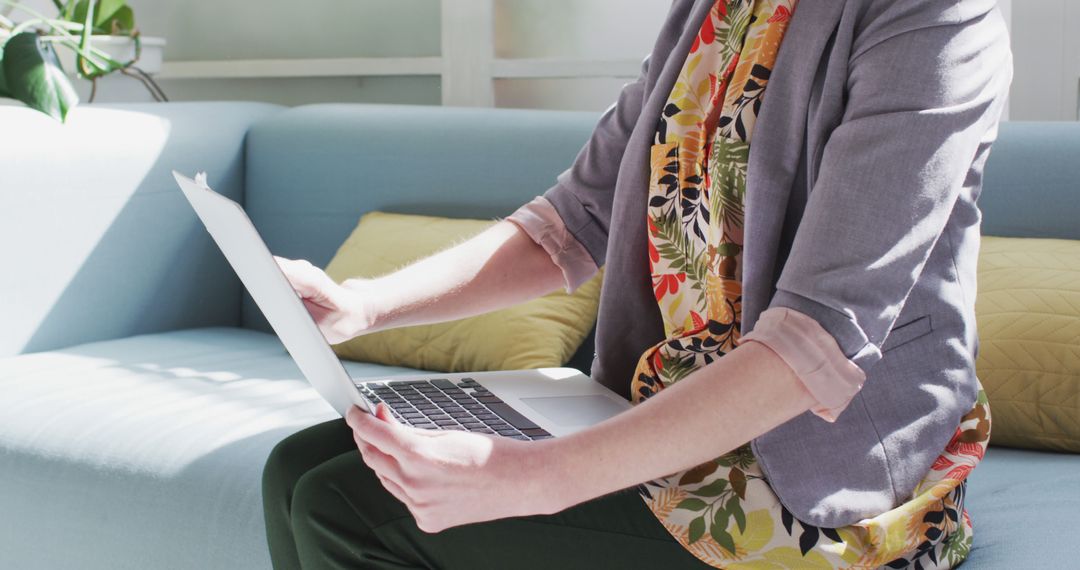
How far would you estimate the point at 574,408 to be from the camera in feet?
3.67

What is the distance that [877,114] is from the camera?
88 cm

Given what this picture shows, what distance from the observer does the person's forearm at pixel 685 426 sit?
34.0 inches

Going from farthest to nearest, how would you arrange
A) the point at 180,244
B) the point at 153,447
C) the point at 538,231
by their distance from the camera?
the point at 180,244 < the point at 153,447 < the point at 538,231

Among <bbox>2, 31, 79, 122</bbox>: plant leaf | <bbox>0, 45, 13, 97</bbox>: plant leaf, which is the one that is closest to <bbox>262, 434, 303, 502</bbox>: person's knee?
<bbox>2, 31, 79, 122</bbox>: plant leaf

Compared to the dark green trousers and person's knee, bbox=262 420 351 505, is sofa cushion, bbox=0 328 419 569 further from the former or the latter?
the dark green trousers

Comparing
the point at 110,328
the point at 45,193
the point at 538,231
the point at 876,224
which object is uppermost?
the point at 876,224

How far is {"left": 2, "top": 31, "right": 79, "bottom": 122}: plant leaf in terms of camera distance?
215cm

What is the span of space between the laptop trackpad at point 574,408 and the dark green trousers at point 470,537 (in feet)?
0.42

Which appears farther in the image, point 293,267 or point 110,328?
point 110,328

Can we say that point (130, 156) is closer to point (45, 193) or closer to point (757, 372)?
point (45, 193)

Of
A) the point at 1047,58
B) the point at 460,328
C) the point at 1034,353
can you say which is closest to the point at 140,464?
the point at 460,328

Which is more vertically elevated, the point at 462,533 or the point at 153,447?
the point at 462,533

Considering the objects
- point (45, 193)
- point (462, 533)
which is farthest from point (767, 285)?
point (45, 193)

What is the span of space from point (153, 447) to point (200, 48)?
67.7 inches
